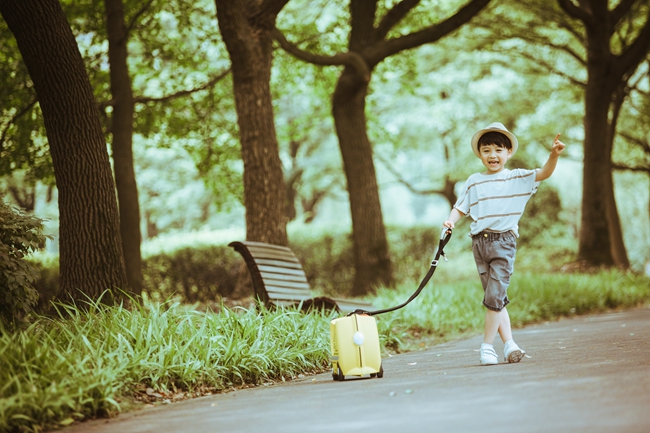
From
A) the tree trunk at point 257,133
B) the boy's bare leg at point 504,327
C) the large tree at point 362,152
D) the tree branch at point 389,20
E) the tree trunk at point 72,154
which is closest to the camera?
the boy's bare leg at point 504,327

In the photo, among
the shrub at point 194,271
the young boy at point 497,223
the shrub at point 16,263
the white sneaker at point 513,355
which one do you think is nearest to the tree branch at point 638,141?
the shrub at point 194,271

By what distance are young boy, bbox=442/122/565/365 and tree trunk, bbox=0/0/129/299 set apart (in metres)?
3.54

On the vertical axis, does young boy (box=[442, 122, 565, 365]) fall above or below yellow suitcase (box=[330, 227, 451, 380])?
above

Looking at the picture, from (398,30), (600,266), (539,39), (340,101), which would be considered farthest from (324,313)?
(539,39)

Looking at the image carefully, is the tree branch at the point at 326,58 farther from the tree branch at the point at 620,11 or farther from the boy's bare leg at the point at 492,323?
the tree branch at the point at 620,11

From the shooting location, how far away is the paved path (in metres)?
3.63

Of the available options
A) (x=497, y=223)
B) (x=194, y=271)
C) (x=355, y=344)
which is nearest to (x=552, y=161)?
(x=497, y=223)

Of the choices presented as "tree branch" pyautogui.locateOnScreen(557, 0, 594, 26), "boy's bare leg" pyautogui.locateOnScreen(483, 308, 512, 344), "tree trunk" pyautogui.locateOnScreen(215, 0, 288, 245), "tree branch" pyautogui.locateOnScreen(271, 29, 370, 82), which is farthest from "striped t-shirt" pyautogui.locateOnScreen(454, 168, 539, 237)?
"tree branch" pyautogui.locateOnScreen(557, 0, 594, 26)

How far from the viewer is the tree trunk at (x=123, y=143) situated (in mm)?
11078

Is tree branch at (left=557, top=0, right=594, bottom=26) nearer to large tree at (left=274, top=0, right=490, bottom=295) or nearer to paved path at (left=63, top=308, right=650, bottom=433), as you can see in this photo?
large tree at (left=274, top=0, right=490, bottom=295)

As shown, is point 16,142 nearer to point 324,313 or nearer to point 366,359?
point 324,313

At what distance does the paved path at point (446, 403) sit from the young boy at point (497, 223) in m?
0.34

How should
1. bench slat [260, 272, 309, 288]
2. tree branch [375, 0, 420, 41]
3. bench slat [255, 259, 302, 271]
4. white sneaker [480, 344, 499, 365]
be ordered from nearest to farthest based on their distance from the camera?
white sneaker [480, 344, 499, 365]
bench slat [260, 272, 309, 288]
bench slat [255, 259, 302, 271]
tree branch [375, 0, 420, 41]

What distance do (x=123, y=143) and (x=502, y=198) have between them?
6.90 m
